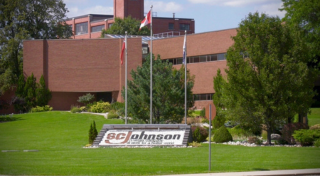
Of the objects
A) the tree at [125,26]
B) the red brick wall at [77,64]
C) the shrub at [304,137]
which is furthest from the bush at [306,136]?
the tree at [125,26]

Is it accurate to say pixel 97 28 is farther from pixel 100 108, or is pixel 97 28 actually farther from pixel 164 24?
pixel 100 108

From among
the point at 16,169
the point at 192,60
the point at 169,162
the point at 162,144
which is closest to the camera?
the point at 16,169

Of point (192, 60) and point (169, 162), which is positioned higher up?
point (192, 60)

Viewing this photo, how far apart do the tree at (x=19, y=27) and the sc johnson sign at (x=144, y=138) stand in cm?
3666

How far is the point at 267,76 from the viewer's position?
1075 inches

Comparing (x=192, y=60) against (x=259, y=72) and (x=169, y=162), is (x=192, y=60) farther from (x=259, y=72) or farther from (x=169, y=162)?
(x=169, y=162)

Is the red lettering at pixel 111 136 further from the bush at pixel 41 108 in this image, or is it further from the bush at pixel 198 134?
the bush at pixel 41 108

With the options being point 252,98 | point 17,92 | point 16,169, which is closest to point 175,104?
point 252,98

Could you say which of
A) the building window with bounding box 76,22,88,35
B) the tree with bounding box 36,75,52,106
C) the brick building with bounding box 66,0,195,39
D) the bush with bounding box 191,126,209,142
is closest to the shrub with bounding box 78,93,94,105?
the tree with bounding box 36,75,52,106

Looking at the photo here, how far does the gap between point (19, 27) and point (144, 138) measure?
45533 millimetres

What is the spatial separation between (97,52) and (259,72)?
33304 mm

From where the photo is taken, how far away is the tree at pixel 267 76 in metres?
27.0

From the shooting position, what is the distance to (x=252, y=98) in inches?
1080

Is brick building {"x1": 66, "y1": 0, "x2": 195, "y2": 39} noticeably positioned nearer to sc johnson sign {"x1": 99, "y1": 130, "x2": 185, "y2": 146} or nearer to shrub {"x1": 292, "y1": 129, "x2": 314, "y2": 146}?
sc johnson sign {"x1": 99, "y1": 130, "x2": 185, "y2": 146}
